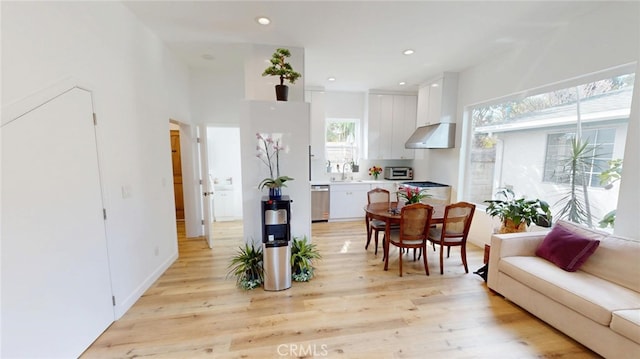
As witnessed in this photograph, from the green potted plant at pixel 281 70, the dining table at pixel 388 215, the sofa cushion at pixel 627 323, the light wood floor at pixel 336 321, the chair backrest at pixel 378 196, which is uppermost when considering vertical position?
the green potted plant at pixel 281 70

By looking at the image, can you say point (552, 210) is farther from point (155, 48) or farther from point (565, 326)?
point (155, 48)

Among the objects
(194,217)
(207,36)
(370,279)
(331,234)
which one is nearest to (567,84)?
(370,279)

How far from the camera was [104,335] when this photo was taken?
2.05 metres

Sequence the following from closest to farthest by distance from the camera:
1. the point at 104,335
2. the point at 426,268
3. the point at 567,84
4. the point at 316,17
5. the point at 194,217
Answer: the point at 104,335 → the point at 316,17 → the point at 567,84 → the point at 426,268 → the point at 194,217

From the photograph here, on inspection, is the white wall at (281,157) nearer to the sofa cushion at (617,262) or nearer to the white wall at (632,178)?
the sofa cushion at (617,262)

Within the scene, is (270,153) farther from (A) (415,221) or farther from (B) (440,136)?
(B) (440,136)

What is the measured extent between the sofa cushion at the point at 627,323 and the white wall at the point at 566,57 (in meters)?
1.05

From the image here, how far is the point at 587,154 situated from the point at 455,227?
1580 millimetres

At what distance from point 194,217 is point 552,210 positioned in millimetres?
5360

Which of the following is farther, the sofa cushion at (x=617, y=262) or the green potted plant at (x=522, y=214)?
the green potted plant at (x=522, y=214)

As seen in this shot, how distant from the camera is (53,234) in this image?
160cm

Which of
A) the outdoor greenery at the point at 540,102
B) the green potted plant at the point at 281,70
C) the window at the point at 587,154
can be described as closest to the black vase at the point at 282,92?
the green potted plant at the point at 281,70

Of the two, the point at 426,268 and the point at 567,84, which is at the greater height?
the point at 567,84

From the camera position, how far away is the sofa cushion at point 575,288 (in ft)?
5.83
